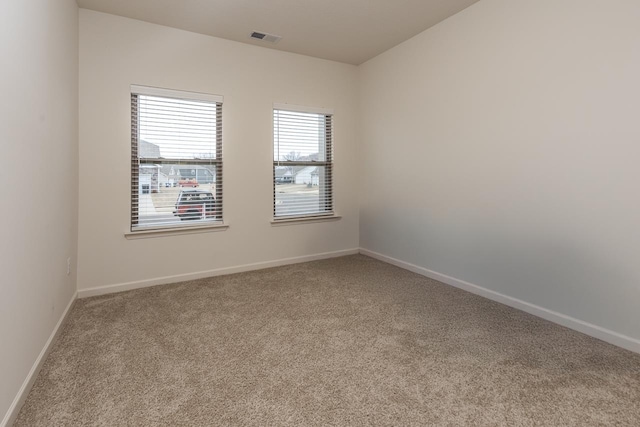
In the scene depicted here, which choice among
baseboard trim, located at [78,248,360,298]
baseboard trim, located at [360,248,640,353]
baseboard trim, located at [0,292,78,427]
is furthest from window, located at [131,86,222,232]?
baseboard trim, located at [360,248,640,353]

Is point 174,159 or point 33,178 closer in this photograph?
point 33,178

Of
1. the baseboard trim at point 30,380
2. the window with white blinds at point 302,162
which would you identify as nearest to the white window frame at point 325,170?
the window with white blinds at point 302,162

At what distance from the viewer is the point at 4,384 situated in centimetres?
142

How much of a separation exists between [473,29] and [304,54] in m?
1.99

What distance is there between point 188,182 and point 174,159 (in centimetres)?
28

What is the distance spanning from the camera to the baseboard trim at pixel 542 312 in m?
2.17

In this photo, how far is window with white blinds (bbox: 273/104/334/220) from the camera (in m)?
4.12

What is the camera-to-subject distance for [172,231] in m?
3.51

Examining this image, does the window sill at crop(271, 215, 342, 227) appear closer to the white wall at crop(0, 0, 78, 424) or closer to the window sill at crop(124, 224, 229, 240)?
the window sill at crop(124, 224, 229, 240)

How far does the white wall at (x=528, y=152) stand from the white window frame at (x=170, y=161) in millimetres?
2092

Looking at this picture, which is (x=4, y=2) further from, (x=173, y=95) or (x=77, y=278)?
(x=77, y=278)

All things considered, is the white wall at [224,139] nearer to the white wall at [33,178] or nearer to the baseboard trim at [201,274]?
the baseboard trim at [201,274]

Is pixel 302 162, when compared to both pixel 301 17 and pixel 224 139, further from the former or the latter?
pixel 301 17

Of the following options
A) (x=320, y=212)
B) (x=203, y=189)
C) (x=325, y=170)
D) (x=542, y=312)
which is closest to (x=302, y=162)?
(x=325, y=170)
